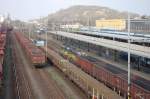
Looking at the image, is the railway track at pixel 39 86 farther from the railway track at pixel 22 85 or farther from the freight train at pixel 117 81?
the freight train at pixel 117 81

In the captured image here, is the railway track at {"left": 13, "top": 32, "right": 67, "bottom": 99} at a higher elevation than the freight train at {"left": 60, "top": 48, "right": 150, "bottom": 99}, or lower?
lower

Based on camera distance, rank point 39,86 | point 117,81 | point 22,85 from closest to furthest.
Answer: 1. point 117,81
2. point 39,86
3. point 22,85

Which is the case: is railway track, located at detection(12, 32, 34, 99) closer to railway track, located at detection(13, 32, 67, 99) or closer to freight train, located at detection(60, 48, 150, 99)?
railway track, located at detection(13, 32, 67, 99)

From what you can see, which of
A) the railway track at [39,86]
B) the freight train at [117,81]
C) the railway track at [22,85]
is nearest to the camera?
the freight train at [117,81]

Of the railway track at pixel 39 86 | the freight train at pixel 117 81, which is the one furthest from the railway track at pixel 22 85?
the freight train at pixel 117 81

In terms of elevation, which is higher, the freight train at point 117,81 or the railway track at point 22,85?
the freight train at point 117,81

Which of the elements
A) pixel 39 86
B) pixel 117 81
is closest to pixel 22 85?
pixel 39 86

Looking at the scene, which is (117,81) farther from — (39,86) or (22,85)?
(22,85)

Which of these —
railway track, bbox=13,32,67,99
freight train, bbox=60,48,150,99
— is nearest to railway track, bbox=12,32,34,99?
railway track, bbox=13,32,67,99

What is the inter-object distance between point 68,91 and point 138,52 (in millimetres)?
14651

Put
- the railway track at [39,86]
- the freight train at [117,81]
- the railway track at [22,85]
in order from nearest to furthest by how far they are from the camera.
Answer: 1. the freight train at [117,81]
2. the railway track at [39,86]
3. the railway track at [22,85]

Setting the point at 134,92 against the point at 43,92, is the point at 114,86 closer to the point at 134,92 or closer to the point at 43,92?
the point at 134,92

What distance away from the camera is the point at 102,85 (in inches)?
1224

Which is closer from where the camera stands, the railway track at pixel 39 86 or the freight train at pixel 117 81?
the freight train at pixel 117 81
